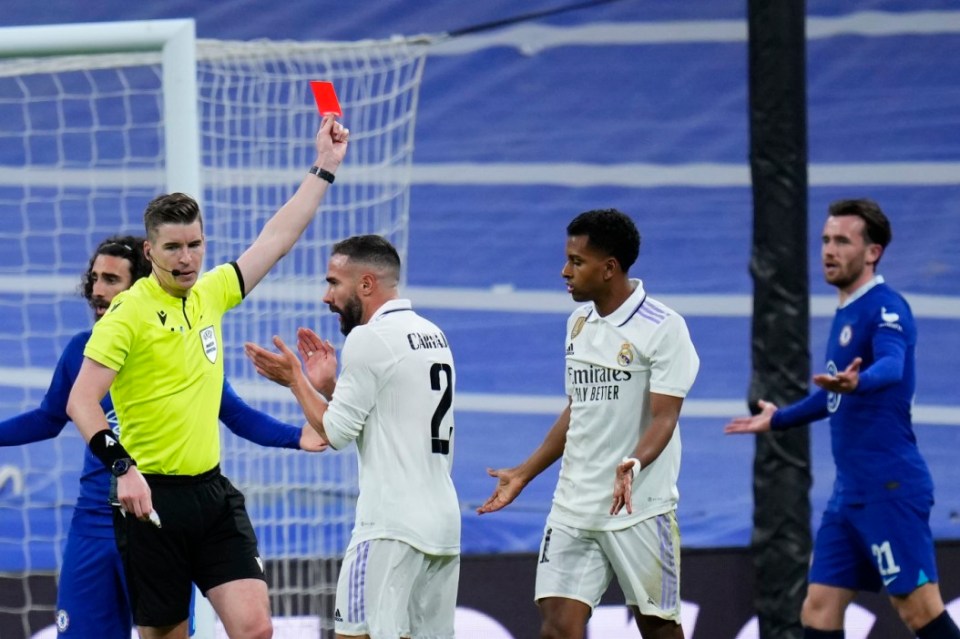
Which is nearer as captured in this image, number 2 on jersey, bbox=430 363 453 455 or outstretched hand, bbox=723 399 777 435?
number 2 on jersey, bbox=430 363 453 455

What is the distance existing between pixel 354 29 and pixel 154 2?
3.56ft

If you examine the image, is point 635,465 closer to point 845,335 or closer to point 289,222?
point 845,335

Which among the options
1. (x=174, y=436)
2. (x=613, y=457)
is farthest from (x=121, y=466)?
(x=613, y=457)

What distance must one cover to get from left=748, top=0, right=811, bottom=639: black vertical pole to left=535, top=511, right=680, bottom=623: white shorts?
4.77 ft

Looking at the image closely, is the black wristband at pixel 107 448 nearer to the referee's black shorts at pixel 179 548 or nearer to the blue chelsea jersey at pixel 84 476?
the referee's black shorts at pixel 179 548

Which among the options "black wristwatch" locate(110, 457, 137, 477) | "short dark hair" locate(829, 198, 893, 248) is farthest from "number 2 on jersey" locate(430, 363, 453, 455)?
"short dark hair" locate(829, 198, 893, 248)

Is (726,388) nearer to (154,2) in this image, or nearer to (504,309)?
(504,309)

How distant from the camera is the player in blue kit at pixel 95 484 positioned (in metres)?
5.16

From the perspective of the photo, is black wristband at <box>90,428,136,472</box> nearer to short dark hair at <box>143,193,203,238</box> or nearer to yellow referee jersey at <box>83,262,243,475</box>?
yellow referee jersey at <box>83,262,243,475</box>

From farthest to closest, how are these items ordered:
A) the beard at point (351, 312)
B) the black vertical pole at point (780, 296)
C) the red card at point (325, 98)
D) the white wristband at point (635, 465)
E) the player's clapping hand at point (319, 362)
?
the black vertical pole at point (780, 296)
the red card at point (325, 98)
the player's clapping hand at point (319, 362)
the beard at point (351, 312)
the white wristband at point (635, 465)

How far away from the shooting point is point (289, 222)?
514 cm

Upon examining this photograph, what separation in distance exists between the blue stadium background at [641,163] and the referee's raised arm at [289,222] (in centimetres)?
293

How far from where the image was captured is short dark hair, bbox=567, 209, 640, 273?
518cm

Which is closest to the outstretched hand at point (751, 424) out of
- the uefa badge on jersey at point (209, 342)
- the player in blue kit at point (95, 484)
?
the player in blue kit at point (95, 484)
